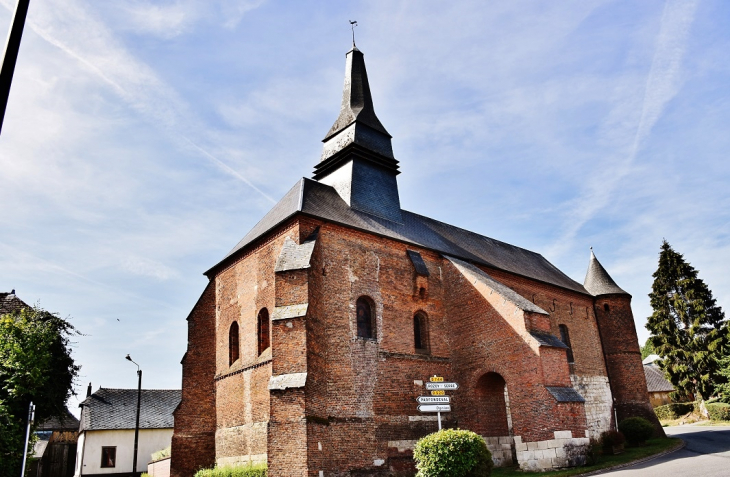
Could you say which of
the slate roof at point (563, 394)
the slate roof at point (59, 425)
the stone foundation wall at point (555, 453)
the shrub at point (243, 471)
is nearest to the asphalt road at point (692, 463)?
the stone foundation wall at point (555, 453)

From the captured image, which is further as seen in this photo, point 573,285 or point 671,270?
point 671,270

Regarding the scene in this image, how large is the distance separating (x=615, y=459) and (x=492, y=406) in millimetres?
4379

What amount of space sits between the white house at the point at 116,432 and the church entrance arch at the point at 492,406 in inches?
896

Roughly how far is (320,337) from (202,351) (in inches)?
250

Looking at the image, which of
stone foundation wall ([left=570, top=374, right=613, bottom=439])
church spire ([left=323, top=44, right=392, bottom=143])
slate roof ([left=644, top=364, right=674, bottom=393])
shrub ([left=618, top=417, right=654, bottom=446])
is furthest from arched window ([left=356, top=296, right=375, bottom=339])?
slate roof ([left=644, top=364, right=674, bottom=393])

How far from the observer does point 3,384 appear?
606 inches

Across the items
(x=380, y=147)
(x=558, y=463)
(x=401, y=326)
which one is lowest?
(x=558, y=463)

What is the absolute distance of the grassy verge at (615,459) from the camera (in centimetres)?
1566

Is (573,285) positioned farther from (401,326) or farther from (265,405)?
(265,405)

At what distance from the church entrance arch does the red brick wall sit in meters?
9.59

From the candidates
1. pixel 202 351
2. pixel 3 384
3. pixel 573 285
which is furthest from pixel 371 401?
pixel 573 285

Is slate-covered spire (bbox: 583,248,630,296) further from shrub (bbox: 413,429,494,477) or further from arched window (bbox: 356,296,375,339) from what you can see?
shrub (bbox: 413,429,494,477)

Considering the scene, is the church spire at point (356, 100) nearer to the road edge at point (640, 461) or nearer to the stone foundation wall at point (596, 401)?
the stone foundation wall at point (596, 401)

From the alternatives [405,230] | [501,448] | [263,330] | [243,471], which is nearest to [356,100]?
[405,230]
